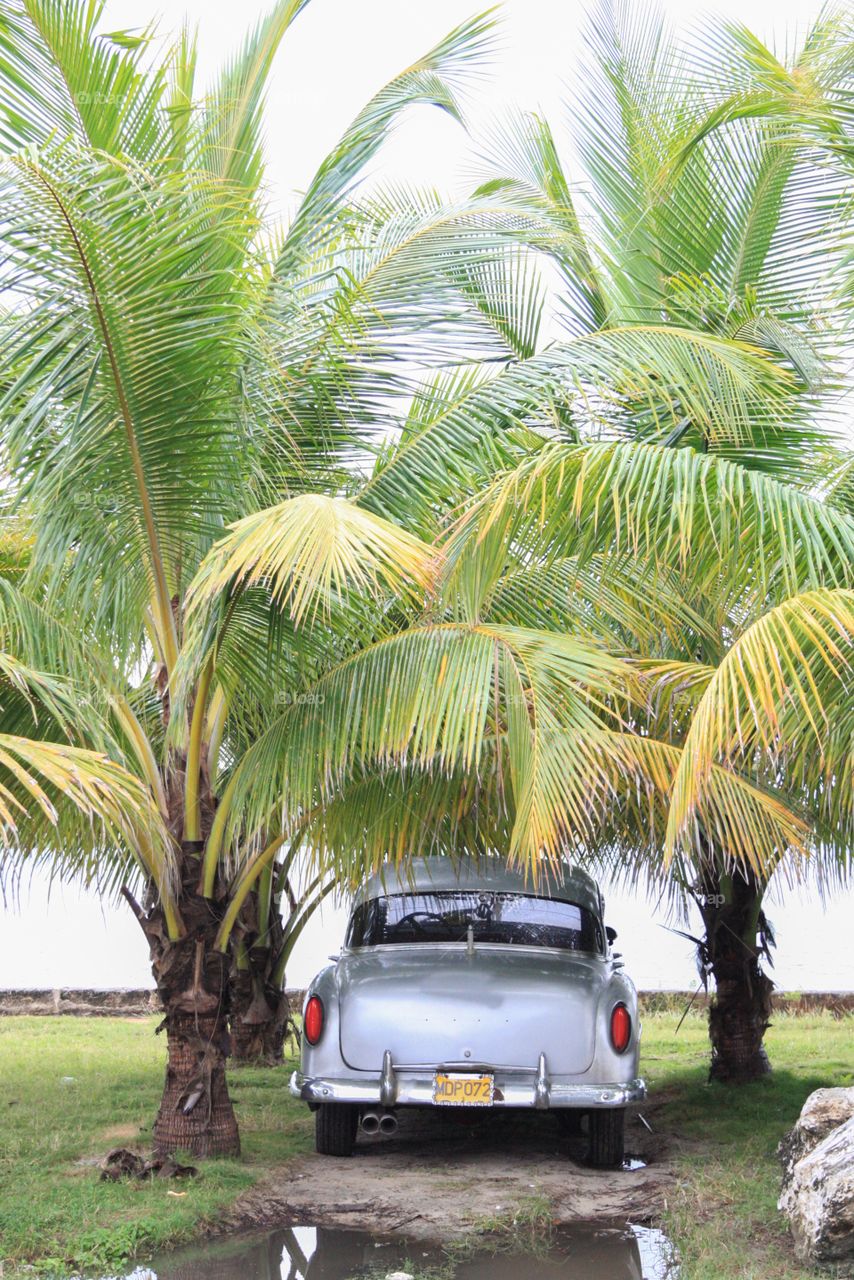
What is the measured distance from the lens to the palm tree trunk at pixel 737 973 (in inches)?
325

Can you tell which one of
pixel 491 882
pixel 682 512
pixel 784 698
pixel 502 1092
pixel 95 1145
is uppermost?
pixel 682 512

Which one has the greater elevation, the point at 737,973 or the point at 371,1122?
the point at 737,973

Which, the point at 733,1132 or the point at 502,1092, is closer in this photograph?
the point at 502,1092

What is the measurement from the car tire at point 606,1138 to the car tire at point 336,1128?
4.22 feet

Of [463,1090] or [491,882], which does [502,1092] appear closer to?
[463,1090]

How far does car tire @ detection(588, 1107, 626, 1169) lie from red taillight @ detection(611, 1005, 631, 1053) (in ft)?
1.17

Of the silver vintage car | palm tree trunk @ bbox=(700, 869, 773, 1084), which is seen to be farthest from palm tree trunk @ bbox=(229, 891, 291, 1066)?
palm tree trunk @ bbox=(700, 869, 773, 1084)

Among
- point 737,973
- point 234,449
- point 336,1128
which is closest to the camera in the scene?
point 234,449

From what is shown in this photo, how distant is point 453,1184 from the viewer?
629 centimetres

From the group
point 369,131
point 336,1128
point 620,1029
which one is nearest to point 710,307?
point 369,131

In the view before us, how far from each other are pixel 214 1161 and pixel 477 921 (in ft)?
6.43

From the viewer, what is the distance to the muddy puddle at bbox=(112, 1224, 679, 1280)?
5055 millimetres

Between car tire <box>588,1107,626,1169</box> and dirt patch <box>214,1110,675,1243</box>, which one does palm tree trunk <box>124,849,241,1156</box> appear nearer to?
dirt patch <box>214,1110,675,1243</box>

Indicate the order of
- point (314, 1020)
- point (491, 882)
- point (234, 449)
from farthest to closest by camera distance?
1. point (491, 882)
2. point (314, 1020)
3. point (234, 449)
